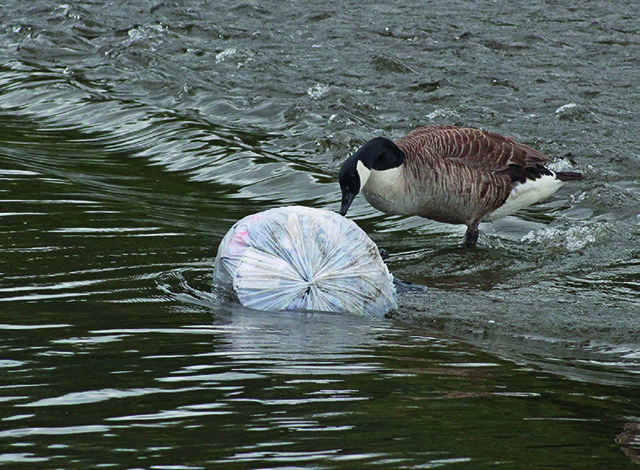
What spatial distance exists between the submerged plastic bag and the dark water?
184mm

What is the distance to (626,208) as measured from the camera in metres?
10.8

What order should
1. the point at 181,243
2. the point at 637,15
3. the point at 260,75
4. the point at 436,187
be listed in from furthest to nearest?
the point at 637,15
the point at 260,75
the point at 436,187
the point at 181,243

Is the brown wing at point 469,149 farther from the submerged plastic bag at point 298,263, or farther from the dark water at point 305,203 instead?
the submerged plastic bag at point 298,263

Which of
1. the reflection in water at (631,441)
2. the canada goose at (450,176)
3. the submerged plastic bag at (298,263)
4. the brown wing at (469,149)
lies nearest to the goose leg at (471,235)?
the canada goose at (450,176)

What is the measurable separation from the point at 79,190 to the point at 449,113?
5.92m

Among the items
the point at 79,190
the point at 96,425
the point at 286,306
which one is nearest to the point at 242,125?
the point at 79,190

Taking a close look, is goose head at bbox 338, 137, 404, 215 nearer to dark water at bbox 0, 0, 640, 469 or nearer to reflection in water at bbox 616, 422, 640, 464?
dark water at bbox 0, 0, 640, 469

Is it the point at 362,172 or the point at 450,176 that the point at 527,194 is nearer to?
the point at 450,176

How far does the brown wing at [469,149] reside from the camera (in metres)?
9.66

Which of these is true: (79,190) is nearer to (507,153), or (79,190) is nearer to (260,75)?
(507,153)

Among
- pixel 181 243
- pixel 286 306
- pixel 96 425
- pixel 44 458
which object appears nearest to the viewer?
pixel 44 458

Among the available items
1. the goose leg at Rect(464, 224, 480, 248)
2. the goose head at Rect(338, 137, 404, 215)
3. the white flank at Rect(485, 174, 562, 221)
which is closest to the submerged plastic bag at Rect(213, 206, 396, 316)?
the goose head at Rect(338, 137, 404, 215)

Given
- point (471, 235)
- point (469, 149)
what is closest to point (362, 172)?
point (469, 149)

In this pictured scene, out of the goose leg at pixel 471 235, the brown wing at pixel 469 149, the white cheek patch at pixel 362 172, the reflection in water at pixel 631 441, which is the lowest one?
the goose leg at pixel 471 235
